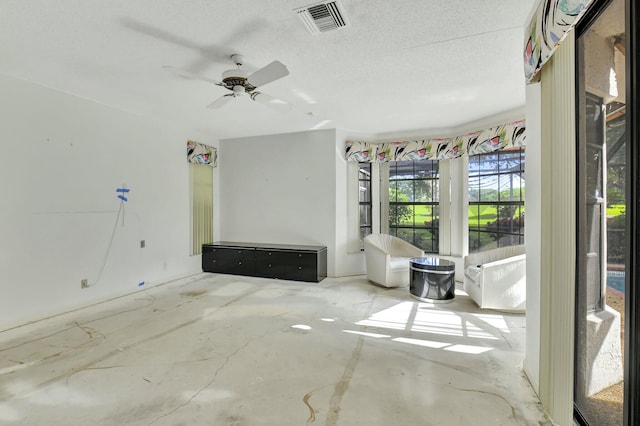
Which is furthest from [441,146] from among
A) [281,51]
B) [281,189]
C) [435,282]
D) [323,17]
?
[323,17]

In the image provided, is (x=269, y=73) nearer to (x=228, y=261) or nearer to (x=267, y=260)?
(x=267, y=260)

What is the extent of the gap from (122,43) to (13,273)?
264 cm

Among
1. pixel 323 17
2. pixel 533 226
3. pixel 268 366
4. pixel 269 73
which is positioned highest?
pixel 323 17

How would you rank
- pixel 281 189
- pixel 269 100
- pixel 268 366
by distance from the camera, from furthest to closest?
1. pixel 281 189
2. pixel 269 100
3. pixel 268 366

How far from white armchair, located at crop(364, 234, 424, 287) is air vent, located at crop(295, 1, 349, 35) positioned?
124 inches

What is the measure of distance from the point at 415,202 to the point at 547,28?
3.88 metres

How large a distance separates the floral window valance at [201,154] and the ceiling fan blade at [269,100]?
266 centimetres

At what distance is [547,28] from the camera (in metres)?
1.55

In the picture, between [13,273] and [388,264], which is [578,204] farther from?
[13,273]

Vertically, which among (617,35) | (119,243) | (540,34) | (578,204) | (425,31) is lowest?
(119,243)

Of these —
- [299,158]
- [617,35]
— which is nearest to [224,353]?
[617,35]

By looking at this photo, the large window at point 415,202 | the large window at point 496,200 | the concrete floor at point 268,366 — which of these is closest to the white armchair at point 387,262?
the large window at point 415,202

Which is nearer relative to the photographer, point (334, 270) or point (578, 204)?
point (578, 204)

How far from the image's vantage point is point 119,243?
4082 millimetres
